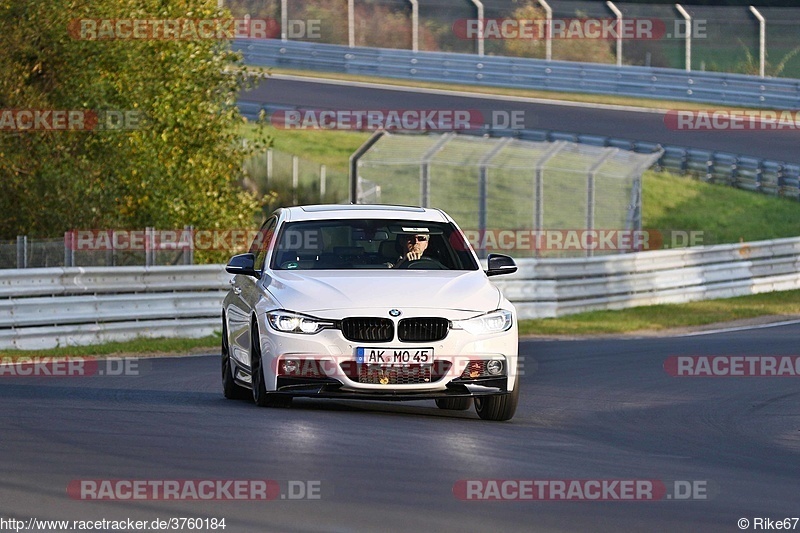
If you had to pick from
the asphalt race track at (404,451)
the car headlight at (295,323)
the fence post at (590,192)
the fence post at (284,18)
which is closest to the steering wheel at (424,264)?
the asphalt race track at (404,451)

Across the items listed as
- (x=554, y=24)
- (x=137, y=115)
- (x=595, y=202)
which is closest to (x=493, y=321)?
(x=137, y=115)

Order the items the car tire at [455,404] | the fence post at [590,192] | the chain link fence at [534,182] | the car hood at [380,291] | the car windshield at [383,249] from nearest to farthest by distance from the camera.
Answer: the car hood at [380,291], the car windshield at [383,249], the car tire at [455,404], the fence post at [590,192], the chain link fence at [534,182]

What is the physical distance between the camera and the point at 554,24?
41.6m

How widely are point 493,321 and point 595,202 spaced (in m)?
18.3

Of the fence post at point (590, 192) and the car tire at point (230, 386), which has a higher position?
the car tire at point (230, 386)

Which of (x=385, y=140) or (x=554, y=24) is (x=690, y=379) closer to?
(x=385, y=140)

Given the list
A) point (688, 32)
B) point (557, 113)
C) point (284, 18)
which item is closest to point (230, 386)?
point (557, 113)

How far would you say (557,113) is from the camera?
1558 inches

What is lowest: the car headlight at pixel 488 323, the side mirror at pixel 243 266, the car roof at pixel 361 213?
the car headlight at pixel 488 323

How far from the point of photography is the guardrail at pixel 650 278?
2441 centimetres

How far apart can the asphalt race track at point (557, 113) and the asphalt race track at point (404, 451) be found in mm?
23338

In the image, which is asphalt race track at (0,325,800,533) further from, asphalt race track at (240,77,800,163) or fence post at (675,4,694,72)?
fence post at (675,4,694,72)

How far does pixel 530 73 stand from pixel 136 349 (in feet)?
79.0

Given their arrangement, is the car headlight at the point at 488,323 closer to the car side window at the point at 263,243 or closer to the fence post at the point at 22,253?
the car side window at the point at 263,243
